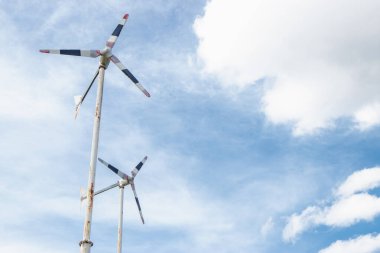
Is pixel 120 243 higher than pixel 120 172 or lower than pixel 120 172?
lower

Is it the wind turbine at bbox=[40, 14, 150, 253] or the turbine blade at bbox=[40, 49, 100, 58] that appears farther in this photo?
the turbine blade at bbox=[40, 49, 100, 58]

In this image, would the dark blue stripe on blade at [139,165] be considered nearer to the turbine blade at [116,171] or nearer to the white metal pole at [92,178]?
the turbine blade at [116,171]

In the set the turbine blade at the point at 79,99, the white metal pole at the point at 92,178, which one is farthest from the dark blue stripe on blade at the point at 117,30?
the white metal pole at the point at 92,178

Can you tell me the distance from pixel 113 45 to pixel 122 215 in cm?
2931

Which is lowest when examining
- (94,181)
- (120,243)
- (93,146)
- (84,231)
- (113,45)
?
(84,231)

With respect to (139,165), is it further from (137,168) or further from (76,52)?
(76,52)

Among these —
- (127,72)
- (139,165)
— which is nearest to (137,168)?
(139,165)

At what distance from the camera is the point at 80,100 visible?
39.7 m

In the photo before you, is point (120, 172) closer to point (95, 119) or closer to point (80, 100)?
point (80, 100)

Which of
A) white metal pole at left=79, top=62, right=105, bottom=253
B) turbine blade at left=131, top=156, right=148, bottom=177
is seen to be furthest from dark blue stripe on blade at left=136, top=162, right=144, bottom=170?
white metal pole at left=79, top=62, right=105, bottom=253

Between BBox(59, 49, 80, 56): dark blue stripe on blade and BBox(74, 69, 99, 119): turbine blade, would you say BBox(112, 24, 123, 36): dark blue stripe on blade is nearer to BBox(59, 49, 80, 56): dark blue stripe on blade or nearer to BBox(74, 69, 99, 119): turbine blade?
BBox(59, 49, 80, 56): dark blue stripe on blade

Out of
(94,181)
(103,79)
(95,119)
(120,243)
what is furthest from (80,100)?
(120,243)

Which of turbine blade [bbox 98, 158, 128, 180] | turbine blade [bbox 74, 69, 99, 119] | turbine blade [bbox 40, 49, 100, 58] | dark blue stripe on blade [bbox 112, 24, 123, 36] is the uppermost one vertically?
turbine blade [bbox 98, 158, 128, 180]

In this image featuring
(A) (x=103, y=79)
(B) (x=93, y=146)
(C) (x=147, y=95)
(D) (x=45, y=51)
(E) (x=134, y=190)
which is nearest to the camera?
(B) (x=93, y=146)
